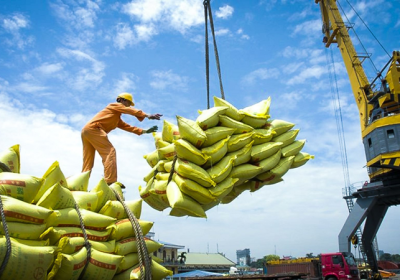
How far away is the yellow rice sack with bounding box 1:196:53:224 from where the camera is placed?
2242 millimetres

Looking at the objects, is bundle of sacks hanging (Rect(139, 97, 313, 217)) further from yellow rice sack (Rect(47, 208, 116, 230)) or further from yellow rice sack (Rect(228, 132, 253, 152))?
yellow rice sack (Rect(47, 208, 116, 230))

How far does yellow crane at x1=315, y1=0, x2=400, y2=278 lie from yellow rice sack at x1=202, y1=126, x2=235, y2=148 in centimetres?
1604

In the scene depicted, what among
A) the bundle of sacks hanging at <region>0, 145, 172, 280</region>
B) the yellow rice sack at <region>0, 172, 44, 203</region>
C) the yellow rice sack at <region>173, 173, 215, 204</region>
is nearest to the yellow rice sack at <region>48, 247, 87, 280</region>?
the bundle of sacks hanging at <region>0, 145, 172, 280</region>

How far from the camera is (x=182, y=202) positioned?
3.49 meters

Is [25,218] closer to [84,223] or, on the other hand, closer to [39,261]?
[39,261]

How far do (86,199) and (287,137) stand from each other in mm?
2684

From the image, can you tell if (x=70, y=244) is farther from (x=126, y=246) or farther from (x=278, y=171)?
(x=278, y=171)

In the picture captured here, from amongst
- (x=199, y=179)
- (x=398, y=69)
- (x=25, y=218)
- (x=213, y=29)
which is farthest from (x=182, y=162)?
(x=398, y=69)

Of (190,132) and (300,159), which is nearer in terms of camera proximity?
(190,132)

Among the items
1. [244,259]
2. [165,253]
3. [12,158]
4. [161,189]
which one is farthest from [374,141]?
[244,259]

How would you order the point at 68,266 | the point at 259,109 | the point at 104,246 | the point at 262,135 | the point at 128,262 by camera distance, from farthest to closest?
the point at 259,109, the point at 262,135, the point at 128,262, the point at 104,246, the point at 68,266

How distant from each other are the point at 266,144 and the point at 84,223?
234cm

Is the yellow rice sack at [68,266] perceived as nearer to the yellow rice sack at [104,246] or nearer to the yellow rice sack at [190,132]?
the yellow rice sack at [104,246]

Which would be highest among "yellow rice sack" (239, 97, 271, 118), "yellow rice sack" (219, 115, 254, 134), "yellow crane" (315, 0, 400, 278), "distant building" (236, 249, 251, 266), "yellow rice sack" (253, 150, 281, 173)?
"yellow crane" (315, 0, 400, 278)
